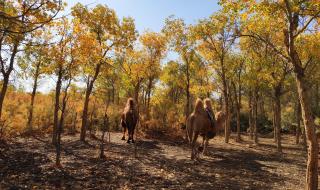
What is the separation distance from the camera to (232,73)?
29500 mm

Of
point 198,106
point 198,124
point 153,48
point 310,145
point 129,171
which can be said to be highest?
point 153,48

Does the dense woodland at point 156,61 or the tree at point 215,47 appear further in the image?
the tree at point 215,47

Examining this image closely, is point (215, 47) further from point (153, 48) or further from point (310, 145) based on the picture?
point (310, 145)

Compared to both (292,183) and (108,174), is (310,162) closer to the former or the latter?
(292,183)

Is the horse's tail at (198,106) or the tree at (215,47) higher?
the tree at (215,47)

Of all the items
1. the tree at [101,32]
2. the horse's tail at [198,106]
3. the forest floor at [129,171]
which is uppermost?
the tree at [101,32]

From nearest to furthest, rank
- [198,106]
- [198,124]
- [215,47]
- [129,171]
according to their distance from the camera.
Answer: [129,171]
[198,124]
[198,106]
[215,47]

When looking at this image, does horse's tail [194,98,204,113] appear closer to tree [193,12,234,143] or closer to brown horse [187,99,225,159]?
brown horse [187,99,225,159]

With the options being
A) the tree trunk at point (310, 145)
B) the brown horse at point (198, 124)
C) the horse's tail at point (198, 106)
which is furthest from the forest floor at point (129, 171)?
the horse's tail at point (198, 106)

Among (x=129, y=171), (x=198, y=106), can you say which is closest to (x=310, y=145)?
(x=129, y=171)

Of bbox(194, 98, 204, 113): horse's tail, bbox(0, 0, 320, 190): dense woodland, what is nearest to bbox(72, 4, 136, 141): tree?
bbox(0, 0, 320, 190): dense woodland

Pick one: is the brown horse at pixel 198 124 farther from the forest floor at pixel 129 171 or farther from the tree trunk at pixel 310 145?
the tree trunk at pixel 310 145

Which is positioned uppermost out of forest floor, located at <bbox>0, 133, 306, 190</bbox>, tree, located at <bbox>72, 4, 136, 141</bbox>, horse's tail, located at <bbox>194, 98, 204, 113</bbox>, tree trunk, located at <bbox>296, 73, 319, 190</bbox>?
tree, located at <bbox>72, 4, 136, 141</bbox>

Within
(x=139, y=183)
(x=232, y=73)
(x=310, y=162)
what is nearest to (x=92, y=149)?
(x=139, y=183)
